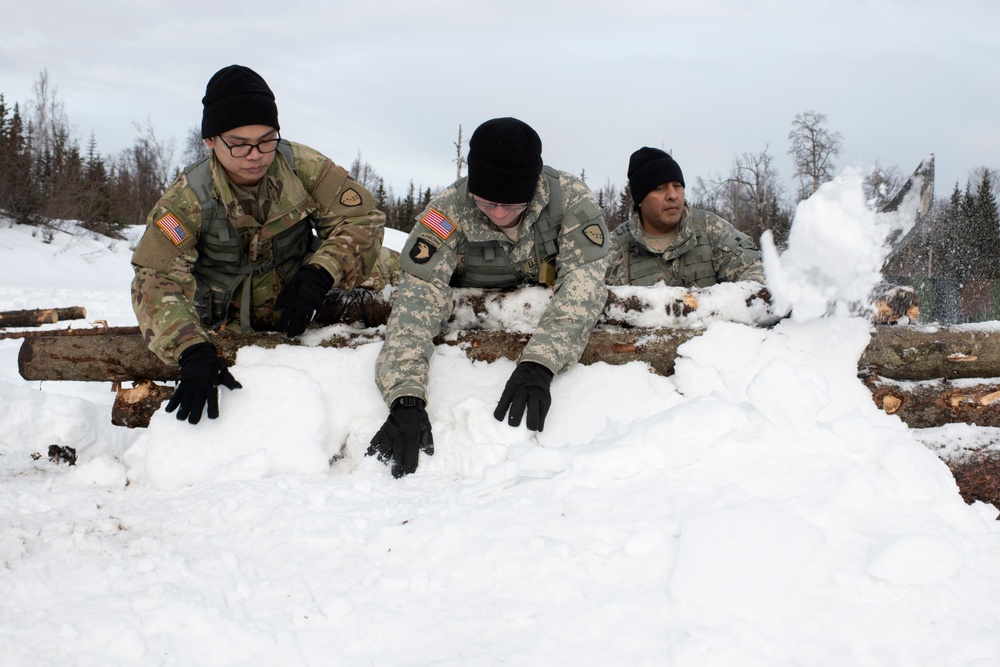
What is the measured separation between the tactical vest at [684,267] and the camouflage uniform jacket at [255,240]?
1.91 meters

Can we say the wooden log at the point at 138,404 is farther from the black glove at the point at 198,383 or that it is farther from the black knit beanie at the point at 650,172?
the black knit beanie at the point at 650,172

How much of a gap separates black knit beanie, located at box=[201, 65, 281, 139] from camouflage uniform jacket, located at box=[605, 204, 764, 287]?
2.52 m

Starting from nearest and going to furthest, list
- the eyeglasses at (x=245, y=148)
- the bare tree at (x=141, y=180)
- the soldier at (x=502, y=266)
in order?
the soldier at (x=502, y=266)
the eyeglasses at (x=245, y=148)
the bare tree at (x=141, y=180)

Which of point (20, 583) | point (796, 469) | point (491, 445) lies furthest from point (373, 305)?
point (796, 469)

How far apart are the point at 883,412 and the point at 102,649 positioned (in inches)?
115

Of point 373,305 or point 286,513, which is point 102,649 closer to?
point 286,513

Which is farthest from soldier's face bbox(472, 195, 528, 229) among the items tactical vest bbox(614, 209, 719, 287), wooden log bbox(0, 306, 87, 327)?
wooden log bbox(0, 306, 87, 327)

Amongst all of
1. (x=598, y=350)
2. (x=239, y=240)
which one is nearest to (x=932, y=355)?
(x=598, y=350)

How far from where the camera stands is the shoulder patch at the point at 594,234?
322 cm

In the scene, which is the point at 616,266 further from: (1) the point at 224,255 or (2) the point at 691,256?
(1) the point at 224,255

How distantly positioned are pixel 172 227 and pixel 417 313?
128 centimetres

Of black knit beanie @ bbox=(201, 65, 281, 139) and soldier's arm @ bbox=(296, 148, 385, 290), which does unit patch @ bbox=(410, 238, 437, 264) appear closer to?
soldier's arm @ bbox=(296, 148, 385, 290)

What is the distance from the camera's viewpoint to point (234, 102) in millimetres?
3137

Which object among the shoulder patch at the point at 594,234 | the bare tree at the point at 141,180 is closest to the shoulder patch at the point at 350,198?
the shoulder patch at the point at 594,234
